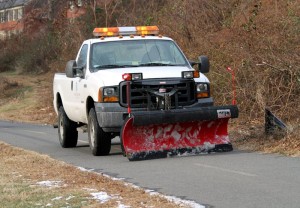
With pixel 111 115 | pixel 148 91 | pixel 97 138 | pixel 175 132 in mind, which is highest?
pixel 148 91

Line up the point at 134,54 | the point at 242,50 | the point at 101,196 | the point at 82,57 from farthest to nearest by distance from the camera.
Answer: the point at 242,50
the point at 82,57
the point at 134,54
the point at 101,196

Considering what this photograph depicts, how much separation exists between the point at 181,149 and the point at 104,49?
2.68 metres

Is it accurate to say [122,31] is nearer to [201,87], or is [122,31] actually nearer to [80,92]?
[80,92]

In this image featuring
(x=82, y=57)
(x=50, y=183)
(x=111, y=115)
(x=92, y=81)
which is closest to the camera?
(x=50, y=183)

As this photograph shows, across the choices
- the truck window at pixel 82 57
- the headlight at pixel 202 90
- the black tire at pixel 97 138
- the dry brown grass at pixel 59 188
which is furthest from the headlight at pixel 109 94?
the truck window at pixel 82 57

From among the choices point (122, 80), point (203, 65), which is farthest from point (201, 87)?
point (122, 80)

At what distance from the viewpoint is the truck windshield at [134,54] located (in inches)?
627

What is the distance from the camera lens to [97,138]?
1518cm

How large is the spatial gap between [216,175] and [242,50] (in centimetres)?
1054

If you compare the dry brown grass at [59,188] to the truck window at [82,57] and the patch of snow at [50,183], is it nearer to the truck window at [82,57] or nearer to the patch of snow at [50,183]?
the patch of snow at [50,183]

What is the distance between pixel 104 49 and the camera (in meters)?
16.2

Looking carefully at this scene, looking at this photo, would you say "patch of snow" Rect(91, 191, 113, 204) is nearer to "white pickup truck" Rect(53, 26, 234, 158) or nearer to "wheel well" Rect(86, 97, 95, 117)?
"white pickup truck" Rect(53, 26, 234, 158)

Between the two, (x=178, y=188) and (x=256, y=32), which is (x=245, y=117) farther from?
(x=178, y=188)

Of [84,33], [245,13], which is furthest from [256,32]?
[84,33]
